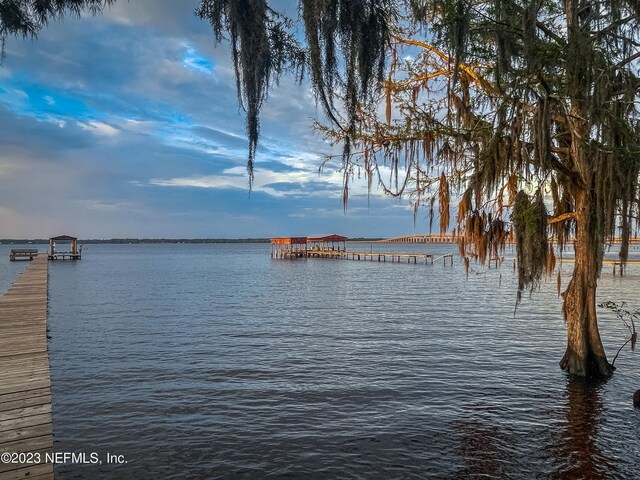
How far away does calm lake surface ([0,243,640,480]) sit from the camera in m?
7.01

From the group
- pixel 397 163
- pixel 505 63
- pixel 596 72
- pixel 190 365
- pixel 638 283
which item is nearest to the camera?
pixel 505 63

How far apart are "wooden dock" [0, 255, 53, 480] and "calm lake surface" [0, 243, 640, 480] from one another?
0.96m

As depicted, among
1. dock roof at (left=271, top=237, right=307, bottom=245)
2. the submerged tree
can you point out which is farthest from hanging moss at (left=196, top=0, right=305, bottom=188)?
dock roof at (left=271, top=237, right=307, bottom=245)

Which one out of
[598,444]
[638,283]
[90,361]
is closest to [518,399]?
[598,444]

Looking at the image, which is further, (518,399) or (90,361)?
(90,361)

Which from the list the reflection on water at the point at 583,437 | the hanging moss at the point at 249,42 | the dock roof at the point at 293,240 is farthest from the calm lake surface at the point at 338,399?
the dock roof at the point at 293,240

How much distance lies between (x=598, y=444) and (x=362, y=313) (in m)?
15.5

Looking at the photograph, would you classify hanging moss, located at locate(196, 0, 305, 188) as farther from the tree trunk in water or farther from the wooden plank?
the tree trunk in water

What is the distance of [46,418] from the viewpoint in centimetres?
623

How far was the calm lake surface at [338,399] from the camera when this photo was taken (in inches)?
276

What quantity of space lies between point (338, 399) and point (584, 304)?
18.1 feet

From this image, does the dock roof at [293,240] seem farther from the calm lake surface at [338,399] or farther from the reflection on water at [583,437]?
the reflection on water at [583,437]

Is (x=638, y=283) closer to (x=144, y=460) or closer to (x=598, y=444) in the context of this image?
(x=598, y=444)

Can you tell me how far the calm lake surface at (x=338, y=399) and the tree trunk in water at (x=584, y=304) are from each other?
0.47 metres
